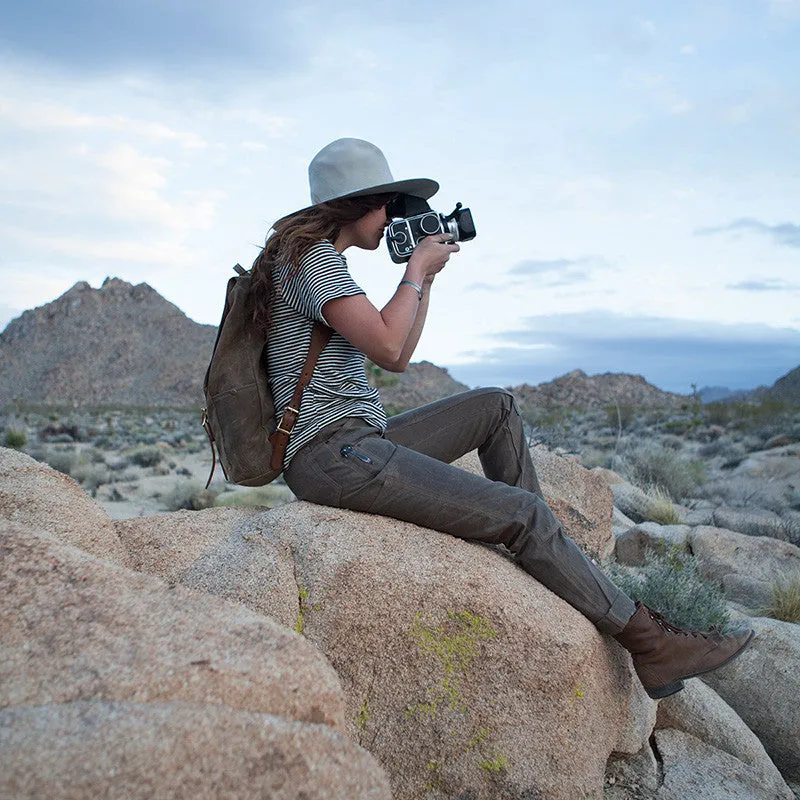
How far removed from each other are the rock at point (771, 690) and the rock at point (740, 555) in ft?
6.28

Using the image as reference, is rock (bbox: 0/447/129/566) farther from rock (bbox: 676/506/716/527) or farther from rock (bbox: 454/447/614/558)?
rock (bbox: 676/506/716/527)

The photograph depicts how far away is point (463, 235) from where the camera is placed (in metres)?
3.67

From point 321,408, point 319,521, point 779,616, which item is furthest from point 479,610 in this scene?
point 779,616

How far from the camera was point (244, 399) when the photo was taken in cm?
337

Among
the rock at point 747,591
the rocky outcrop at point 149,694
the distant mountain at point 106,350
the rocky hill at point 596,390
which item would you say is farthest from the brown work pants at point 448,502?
the distant mountain at point 106,350

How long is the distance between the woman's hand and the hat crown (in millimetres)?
324

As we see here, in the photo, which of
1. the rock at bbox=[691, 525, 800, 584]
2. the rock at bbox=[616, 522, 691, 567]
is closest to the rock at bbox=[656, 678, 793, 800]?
the rock at bbox=[691, 525, 800, 584]

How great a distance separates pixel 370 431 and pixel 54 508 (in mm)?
1244

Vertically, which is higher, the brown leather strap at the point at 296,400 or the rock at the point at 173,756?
the brown leather strap at the point at 296,400

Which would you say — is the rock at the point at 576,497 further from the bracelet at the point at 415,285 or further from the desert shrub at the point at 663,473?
the desert shrub at the point at 663,473

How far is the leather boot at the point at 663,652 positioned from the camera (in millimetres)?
3227

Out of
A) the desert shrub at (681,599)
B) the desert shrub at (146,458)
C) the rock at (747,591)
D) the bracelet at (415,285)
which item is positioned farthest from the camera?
the desert shrub at (146,458)

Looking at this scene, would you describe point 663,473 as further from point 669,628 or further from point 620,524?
point 669,628

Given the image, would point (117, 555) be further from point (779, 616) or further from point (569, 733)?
point (779, 616)
